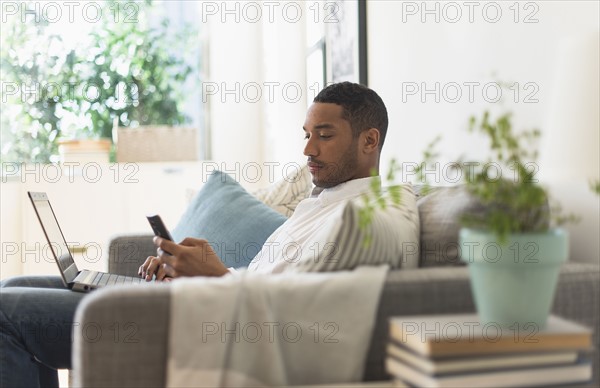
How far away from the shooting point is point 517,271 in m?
1.13

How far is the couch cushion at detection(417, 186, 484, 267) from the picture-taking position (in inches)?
61.2

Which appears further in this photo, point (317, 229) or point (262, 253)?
point (262, 253)

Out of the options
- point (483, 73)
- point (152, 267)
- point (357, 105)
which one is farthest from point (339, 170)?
point (152, 267)

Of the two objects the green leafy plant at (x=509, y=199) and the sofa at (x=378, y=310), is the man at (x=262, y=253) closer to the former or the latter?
the sofa at (x=378, y=310)

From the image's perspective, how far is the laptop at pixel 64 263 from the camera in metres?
2.07

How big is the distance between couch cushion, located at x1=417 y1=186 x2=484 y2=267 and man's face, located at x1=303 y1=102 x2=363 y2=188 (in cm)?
53

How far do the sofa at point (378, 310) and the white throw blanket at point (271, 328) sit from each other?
0.07 feet

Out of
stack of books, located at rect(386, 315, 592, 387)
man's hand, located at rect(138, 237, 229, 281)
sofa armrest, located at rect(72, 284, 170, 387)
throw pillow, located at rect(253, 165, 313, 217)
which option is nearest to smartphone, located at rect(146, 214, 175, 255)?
man's hand, located at rect(138, 237, 229, 281)

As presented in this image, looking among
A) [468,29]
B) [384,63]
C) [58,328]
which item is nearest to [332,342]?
[58,328]

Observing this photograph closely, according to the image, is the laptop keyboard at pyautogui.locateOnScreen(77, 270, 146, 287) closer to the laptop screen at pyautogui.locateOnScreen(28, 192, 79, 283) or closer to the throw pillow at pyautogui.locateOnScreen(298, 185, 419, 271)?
the laptop screen at pyautogui.locateOnScreen(28, 192, 79, 283)

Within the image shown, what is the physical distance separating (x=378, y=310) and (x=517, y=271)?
283mm

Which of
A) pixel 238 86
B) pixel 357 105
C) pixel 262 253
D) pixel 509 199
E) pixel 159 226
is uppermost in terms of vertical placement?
pixel 238 86

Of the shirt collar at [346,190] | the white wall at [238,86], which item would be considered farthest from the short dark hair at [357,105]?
the white wall at [238,86]

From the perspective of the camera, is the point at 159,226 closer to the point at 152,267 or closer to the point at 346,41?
the point at 152,267
